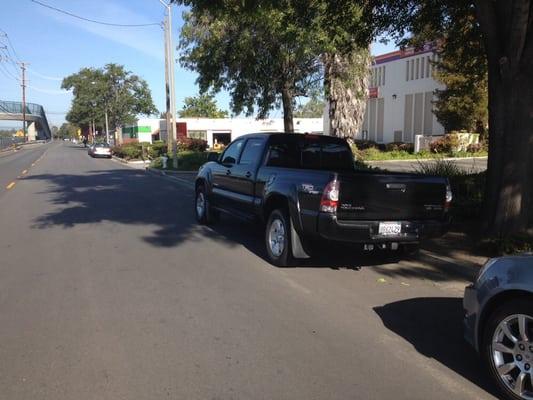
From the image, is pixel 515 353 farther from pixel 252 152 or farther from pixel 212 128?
pixel 212 128

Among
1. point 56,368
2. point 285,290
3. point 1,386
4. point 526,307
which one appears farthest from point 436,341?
point 1,386

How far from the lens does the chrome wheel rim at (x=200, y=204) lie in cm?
1115

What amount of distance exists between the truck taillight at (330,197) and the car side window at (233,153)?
3256 millimetres

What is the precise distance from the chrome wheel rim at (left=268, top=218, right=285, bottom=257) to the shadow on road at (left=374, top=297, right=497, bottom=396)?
201cm

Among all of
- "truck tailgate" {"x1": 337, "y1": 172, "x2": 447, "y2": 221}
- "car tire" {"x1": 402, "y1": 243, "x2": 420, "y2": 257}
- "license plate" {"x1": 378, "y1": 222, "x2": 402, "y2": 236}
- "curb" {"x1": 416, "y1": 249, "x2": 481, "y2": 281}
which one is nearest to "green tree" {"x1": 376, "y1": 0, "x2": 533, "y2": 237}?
"curb" {"x1": 416, "y1": 249, "x2": 481, "y2": 281}

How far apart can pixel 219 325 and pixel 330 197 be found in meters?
2.12

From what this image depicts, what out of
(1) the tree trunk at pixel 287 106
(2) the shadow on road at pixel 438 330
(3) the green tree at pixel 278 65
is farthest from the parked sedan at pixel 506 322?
(1) the tree trunk at pixel 287 106

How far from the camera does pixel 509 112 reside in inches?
298

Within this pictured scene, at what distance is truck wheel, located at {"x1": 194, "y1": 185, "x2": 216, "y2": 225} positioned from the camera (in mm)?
10953

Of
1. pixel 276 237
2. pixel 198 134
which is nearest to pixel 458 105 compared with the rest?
pixel 276 237

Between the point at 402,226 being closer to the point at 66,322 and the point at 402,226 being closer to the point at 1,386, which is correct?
the point at 66,322

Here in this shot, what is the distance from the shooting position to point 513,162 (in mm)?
7531

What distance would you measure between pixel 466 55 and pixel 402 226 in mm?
7108

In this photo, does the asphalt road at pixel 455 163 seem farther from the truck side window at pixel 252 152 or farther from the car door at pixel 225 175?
the truck side window at pixel 252 152
